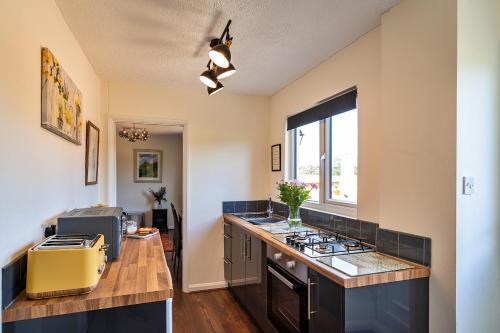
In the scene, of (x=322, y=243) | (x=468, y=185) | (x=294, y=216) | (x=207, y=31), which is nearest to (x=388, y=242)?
(x=322, y=243)

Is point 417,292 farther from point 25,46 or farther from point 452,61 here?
point 25,46

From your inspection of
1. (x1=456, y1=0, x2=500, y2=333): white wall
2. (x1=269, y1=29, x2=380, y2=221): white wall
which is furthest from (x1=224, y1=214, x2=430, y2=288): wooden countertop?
(x1=269, y1=29, x2=380, y2=221): white wall

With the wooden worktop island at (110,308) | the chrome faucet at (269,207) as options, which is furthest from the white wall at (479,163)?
the chrome faucet at (269,207)

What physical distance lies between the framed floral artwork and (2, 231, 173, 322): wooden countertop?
2.72 feet

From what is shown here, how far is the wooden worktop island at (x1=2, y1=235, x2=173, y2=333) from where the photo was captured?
1.11m

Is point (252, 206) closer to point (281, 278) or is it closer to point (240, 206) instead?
point (240, 206)

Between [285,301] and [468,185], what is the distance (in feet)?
4.34

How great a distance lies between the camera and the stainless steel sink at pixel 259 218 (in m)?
3.03

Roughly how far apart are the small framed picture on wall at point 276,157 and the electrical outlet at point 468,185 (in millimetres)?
2176

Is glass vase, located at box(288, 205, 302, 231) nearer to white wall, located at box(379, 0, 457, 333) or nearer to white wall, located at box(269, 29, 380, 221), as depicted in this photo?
white wall, located at box(269, 29, 380, 221)

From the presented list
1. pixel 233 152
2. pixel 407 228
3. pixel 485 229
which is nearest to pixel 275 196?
pixel 233 152

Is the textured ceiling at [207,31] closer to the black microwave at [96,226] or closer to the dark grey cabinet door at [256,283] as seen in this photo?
the black microwave at [96,226]

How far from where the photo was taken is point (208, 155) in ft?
11.5

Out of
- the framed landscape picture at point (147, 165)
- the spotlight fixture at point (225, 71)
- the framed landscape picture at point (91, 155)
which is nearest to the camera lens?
the spotlight fixture at point (225, 71)
